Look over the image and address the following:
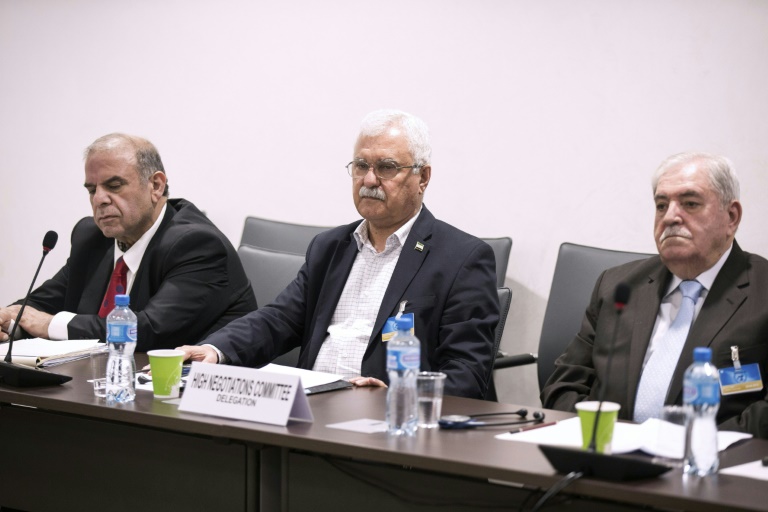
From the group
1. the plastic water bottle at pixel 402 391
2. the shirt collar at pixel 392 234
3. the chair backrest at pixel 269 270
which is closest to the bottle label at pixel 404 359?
the plastic water bottle at pixel 402 391

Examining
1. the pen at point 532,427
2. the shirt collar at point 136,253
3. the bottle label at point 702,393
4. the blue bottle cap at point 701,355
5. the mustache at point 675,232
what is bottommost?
the pen at point 532,427

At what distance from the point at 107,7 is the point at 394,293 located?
9.76 feet

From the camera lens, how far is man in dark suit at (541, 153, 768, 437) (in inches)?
104

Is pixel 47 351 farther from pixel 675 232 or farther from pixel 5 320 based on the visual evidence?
pixel 675 232

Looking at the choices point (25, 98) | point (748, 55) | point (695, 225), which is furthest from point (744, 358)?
point (25, 98)

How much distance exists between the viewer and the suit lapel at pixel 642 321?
2799 millimetres

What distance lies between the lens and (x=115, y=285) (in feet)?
12.4

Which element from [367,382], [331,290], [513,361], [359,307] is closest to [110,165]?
[331,290]

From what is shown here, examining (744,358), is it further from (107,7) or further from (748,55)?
(107,7)

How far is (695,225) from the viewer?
277 centimetres

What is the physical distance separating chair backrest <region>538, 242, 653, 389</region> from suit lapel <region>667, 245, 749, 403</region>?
0.79 metres

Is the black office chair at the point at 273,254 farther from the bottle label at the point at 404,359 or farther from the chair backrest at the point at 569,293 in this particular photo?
the bottle label at the point at 404,359

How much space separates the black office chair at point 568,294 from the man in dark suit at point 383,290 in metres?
Answer: 0.56

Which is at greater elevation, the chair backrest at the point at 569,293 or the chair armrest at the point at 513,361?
the chair backrest at the point at 569,293
